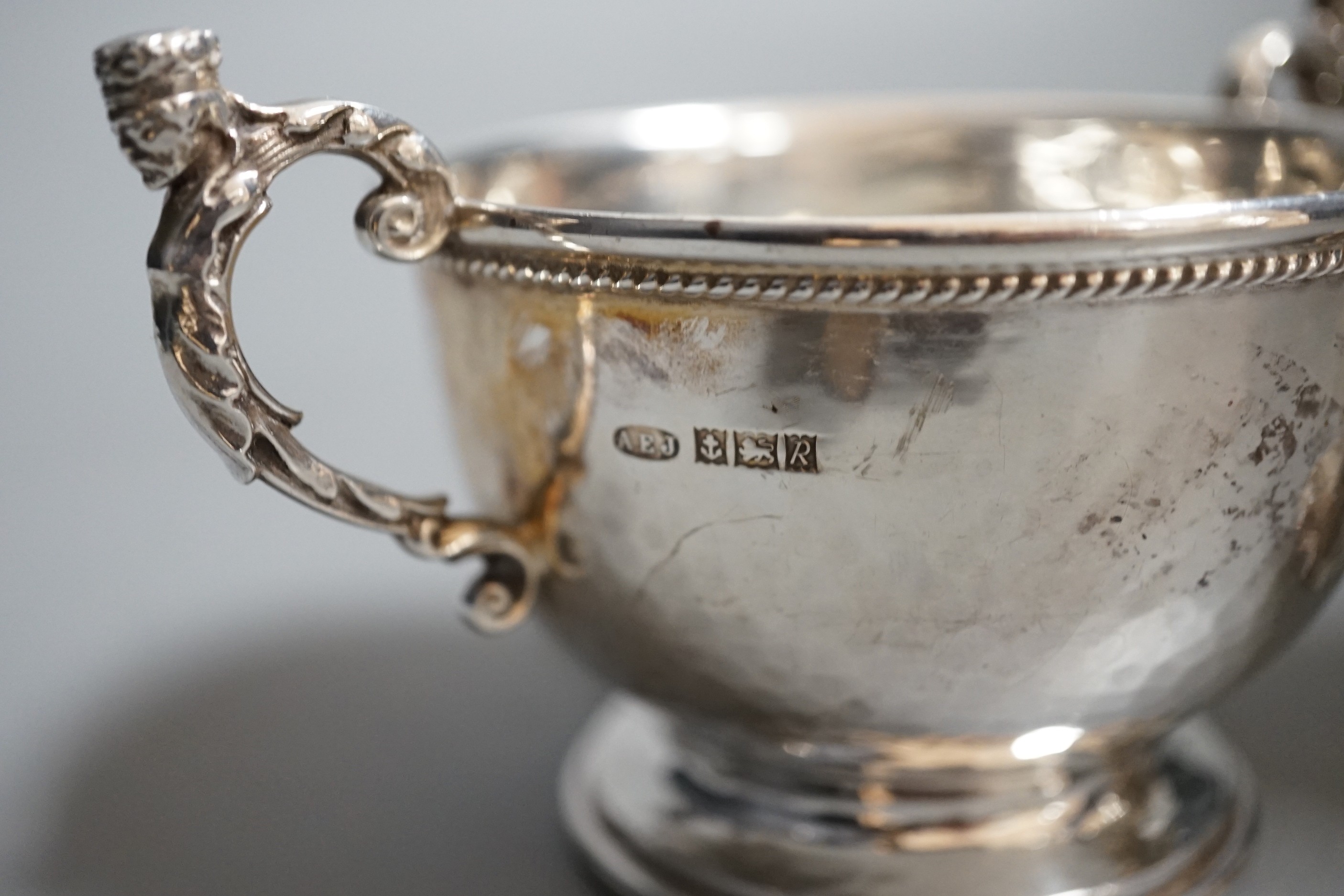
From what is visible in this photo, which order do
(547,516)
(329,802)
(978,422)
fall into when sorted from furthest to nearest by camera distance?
1. (329,802)
2. (547,516)
3. (978,422)

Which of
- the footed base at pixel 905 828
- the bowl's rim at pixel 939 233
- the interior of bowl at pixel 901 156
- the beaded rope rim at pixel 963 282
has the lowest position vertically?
the footed base at pixel 905 828

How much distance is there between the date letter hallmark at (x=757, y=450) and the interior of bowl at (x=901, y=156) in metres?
0.36

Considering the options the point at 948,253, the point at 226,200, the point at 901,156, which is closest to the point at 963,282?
the point at 948,253

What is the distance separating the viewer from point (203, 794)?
2.28 ft

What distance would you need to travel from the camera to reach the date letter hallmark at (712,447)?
48 cm

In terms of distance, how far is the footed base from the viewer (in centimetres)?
58

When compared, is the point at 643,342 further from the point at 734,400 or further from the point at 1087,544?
the point at 1087,544

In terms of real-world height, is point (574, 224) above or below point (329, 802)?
above

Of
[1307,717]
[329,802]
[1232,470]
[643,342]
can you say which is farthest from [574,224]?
[1307,717]

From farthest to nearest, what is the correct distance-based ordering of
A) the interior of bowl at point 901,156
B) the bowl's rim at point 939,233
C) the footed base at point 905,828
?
the interior of bowl at point 901,156
the footed base at point 905,828
the bowl's rim at point 939,233

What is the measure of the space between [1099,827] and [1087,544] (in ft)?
0.66

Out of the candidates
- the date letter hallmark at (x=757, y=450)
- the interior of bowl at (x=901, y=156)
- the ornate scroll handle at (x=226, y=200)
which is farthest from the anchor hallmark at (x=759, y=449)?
the interior of bowl at (x=901, y=156)

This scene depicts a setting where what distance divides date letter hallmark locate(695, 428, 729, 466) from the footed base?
0.18 metres

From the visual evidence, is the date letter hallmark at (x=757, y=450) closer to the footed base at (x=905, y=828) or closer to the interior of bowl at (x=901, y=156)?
the footed base at (x=905, y=828)
